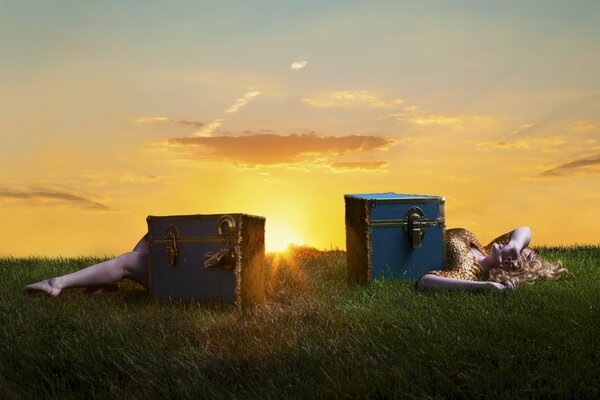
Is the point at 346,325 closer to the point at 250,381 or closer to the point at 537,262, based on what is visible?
the point at 250,381

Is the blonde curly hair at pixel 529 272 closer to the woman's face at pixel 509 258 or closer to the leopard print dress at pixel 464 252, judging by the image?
the woman's face at pixel 509 258

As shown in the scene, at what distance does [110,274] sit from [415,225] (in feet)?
11.7

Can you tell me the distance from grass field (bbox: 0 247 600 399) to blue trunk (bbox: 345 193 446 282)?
1.05 metres

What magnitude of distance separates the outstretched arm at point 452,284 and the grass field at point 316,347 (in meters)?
0.19

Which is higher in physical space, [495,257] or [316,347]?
[495,257]

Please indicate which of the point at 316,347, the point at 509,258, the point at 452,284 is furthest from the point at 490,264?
the point at 316,347

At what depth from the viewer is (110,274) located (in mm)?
8188

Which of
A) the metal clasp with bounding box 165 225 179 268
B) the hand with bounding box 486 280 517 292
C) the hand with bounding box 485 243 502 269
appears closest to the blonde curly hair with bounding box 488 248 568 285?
the hand with bounding box 485 243 502 269

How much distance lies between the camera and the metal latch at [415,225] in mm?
8555

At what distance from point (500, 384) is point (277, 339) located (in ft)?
5.64

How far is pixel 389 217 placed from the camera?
857 centimetres

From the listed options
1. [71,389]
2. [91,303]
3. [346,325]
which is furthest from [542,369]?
[91,303]

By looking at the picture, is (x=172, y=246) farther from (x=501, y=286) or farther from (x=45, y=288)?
(x=501, y=286)

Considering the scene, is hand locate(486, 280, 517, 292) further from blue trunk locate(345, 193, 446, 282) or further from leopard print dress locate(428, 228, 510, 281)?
blue trunk locate(345, 193, 446, 282)
